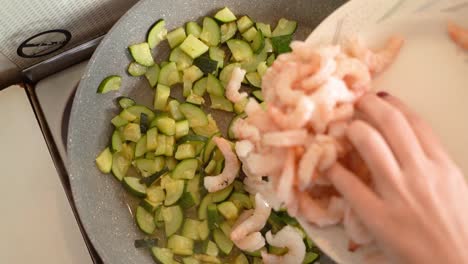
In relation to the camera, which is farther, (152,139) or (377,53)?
(152,139)

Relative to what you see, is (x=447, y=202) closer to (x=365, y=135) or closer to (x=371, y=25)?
(x=365, y=135)

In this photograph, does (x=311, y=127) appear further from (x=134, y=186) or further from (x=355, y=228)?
(x=134, y=186)

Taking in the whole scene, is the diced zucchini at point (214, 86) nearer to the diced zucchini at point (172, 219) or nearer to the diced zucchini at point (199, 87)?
the diced zucchini at point (199, 87)

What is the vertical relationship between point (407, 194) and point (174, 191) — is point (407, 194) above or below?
above

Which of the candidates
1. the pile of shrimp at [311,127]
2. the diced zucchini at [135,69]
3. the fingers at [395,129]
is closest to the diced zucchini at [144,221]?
the diced zucchini at [135,69]

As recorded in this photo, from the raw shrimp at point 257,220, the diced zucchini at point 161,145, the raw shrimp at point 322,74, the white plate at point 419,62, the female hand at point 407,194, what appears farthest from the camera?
the diced zucchini at point 161,145

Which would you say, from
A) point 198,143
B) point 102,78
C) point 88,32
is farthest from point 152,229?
point 88,32

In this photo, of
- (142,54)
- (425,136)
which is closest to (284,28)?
(142,54)
